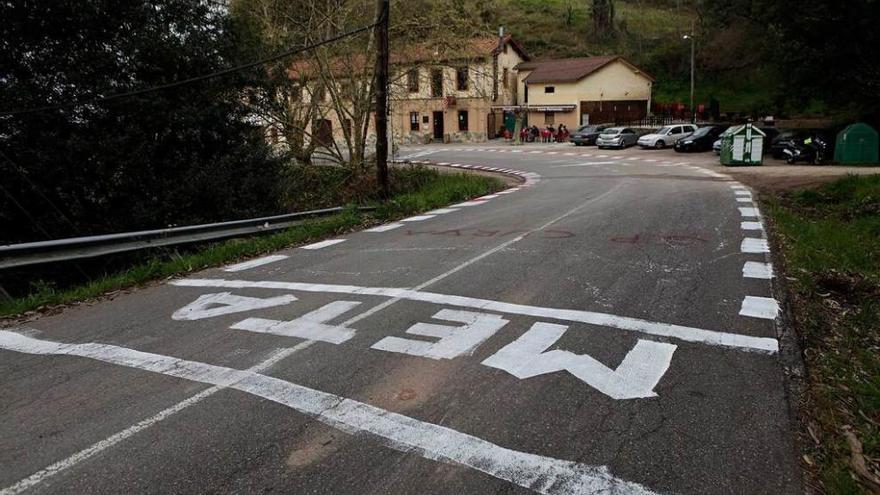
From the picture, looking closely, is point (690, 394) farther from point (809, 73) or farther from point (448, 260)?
point (809, 73)

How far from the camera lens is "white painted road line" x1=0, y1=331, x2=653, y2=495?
3.26 m

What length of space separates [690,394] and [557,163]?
2767 cm

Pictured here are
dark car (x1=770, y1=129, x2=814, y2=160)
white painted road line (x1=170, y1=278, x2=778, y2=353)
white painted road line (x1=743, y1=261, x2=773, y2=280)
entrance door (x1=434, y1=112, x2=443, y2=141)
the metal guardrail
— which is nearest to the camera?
white painted road line (x1=170, y1=278, x2=778, y2=353)

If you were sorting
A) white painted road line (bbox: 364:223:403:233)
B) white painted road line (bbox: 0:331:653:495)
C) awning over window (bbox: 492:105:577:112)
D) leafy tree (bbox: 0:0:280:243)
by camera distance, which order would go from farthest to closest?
1. awning over window (bbox: 492:105:577:112)
2. white painted road line (bbox: 364:223:403:233)
3. leafy tree (bbox: 0:0:280:243)
4. white painted road line (bbox: 0:331:653:495)

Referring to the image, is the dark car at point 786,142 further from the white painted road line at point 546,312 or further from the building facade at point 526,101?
the white painted road line at point 546,312

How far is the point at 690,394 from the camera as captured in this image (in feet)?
14.0

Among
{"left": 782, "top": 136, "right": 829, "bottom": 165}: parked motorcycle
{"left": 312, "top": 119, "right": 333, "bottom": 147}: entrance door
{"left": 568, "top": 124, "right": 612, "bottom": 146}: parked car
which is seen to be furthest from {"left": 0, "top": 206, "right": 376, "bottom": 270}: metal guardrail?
{"left": 568, "top": 124, "right": 612, "bottom": 146}: parked car

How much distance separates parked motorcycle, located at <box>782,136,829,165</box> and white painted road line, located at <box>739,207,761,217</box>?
634 inches

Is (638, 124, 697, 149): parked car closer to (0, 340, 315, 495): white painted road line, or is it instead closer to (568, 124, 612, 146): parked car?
(568, 124, 612, 146): parked car

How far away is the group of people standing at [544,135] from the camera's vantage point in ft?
160

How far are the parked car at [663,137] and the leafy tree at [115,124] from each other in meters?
30.3

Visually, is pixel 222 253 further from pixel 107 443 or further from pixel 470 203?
pixel 470 203

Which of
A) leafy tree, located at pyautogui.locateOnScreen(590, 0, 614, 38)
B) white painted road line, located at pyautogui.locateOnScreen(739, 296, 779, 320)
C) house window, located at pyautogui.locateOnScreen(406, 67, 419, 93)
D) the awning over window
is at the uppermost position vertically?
leafy tree, located at pyautogui.locateOnScreen(590, 0, 614, 38)

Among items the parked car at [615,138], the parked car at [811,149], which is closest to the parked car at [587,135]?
the parked car at [615,138]
